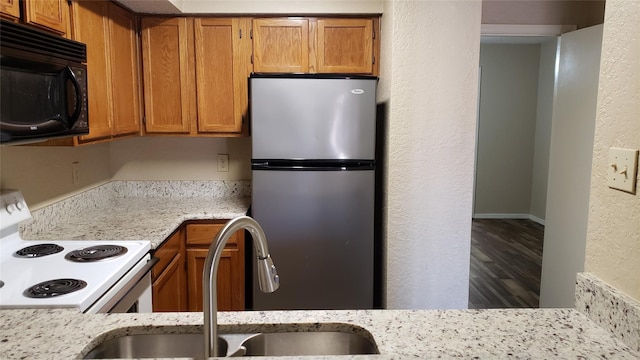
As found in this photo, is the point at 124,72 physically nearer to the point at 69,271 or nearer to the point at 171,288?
the point at 171,288

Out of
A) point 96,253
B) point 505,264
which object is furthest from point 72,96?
point 505,264

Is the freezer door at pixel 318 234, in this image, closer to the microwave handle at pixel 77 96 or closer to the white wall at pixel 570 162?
the microwave handle at pixel 77 96

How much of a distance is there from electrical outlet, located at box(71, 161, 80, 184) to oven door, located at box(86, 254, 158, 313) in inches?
34.3

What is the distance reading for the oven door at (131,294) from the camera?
5.32 ft

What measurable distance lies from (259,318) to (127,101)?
1.99 m

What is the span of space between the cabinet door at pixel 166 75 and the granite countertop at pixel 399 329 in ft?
6.28

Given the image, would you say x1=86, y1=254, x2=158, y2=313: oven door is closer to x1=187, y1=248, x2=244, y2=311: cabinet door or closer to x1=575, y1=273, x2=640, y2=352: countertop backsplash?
x1=187, y1=248, x2=244, y2=311: cabinet door

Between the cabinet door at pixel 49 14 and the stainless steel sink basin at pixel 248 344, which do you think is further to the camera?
the cabinet door at pixel 49 14

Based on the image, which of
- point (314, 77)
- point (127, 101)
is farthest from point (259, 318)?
point (127, 101)

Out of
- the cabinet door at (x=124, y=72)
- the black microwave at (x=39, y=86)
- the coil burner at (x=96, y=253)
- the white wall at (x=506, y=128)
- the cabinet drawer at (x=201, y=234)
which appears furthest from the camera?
the white wall at (x=506, y=128)

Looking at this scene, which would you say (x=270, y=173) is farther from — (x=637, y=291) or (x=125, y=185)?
(x=637, y=291)

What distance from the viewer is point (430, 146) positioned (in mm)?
2629

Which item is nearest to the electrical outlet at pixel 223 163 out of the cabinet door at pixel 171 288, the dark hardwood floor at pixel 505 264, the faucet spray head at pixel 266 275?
the cabinet door at pixel 171 288

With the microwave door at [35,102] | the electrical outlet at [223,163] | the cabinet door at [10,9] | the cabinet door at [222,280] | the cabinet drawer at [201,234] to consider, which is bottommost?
the cabinet door at [222,280]
